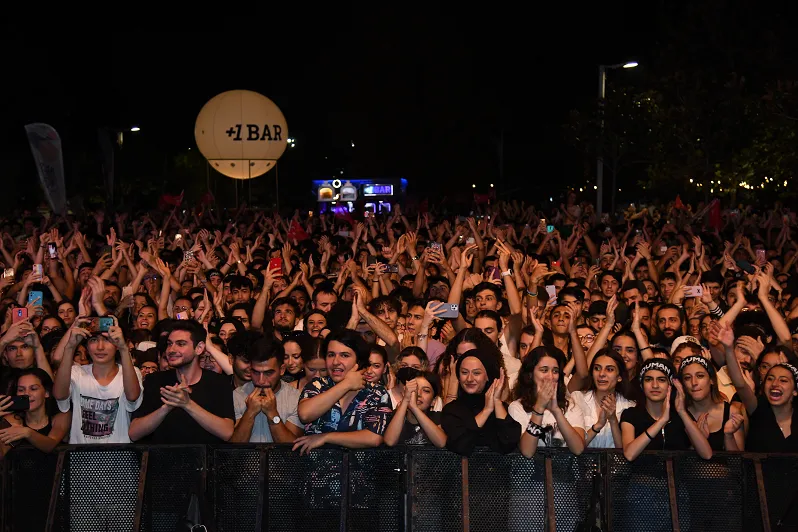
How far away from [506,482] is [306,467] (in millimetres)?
1038

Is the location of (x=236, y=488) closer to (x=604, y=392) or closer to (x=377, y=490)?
(x=377, y=490)

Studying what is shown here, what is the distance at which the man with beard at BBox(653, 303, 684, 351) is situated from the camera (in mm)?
9906

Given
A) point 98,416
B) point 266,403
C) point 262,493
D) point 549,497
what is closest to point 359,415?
point 266,403

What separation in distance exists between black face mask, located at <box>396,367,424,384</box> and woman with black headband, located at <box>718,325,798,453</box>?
197 centimetres

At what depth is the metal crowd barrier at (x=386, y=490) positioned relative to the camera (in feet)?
19.5

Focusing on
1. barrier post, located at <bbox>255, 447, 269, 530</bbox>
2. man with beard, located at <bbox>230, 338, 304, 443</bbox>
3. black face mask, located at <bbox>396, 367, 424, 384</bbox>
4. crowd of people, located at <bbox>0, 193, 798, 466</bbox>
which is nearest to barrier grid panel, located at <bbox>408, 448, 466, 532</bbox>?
crowd of people, located at <bbox>0, 193, 798, 466</bbox>

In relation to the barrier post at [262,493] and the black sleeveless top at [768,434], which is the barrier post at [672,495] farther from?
the barrier post at [262,493]

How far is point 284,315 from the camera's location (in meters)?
9.95

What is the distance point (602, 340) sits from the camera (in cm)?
834

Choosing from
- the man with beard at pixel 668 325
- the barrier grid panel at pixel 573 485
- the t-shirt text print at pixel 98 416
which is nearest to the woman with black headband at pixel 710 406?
the barrier grid panel at pixel 573 485

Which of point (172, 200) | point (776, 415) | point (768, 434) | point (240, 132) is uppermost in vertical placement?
point (240, 132)

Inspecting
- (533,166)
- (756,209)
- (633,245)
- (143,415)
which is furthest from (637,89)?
(533,166)

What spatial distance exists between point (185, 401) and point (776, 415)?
3392 millimetres

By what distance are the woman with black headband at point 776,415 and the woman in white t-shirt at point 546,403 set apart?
1000 mm
